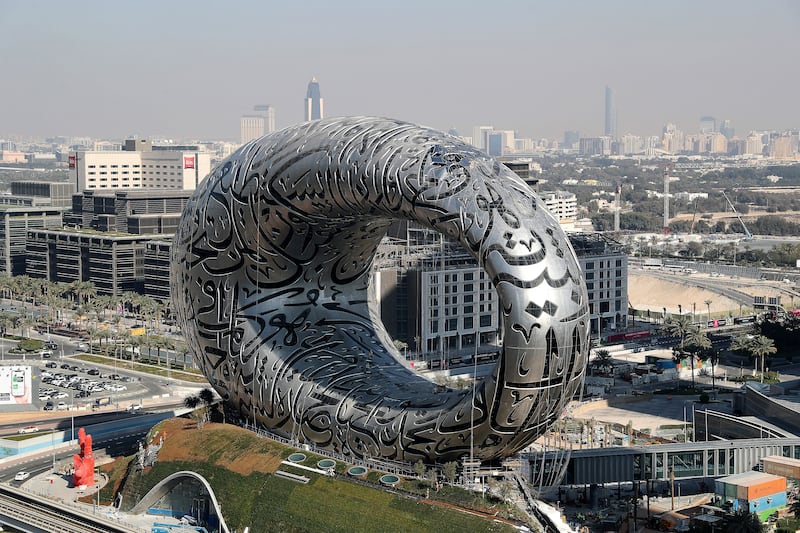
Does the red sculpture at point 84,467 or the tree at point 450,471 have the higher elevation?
the tree at point 450,471

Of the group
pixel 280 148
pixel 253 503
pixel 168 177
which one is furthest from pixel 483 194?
pixel 168 177

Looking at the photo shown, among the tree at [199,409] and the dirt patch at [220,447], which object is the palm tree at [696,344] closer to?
the tree at [199,409]

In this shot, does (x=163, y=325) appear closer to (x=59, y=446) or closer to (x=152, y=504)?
(x=59, y=446)

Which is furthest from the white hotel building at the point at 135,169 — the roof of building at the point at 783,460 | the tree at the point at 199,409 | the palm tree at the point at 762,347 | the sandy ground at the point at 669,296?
the roof of building at the point at 783,460

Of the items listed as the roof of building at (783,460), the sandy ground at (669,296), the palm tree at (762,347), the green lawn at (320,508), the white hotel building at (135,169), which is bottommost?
A: the roof of building at (783,460)

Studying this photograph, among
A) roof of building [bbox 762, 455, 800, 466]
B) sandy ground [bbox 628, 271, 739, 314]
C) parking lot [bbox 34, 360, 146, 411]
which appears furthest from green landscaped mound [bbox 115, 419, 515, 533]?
sandy ground [bbox 628, 271, 739, 314]

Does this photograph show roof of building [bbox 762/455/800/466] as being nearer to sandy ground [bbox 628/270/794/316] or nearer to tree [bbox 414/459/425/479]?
tree [bbox 414/459/425/479]
